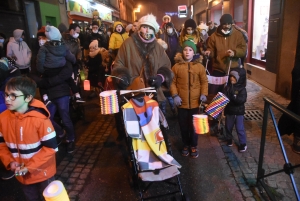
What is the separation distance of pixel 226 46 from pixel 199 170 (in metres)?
2.68

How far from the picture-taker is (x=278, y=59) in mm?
7590

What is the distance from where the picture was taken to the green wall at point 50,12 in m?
12.1

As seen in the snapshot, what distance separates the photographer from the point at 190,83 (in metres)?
4.13

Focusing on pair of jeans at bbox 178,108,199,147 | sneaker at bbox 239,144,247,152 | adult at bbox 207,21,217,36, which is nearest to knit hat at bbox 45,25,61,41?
pair of jeans at bbox 178,108,199,147

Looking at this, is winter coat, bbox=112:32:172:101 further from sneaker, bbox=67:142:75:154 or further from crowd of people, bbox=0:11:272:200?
sneaker, bbox=67:142:75:154

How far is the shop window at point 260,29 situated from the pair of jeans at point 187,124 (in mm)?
6344

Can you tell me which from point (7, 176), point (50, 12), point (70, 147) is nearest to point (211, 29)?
point (70, 147)

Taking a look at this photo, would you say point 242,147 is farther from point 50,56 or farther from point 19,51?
point 19,51

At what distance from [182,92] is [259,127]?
7.66 feet

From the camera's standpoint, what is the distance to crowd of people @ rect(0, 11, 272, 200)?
259cm

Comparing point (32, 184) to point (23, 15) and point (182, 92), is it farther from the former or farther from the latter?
point (23, 15)

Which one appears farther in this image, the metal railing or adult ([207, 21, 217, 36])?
adult ([207, 21, 217, 36])

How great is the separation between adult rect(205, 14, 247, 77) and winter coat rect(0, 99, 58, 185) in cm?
383

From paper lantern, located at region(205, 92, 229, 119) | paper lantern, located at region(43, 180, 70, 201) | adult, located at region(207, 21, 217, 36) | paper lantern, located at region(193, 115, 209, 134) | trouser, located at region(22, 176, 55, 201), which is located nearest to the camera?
paper lantern, located at region(43, 180, 70, 201)
